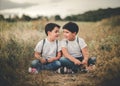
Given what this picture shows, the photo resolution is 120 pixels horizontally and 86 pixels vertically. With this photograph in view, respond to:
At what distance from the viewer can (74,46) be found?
6117 millimetres

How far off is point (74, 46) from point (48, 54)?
50 centimetres

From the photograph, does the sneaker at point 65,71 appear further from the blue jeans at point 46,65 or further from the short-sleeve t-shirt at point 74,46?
the short-sleeve t-shirt at point 74,46

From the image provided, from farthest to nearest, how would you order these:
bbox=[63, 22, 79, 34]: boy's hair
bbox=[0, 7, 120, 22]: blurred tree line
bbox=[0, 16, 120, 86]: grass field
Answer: bbox=[0, 7, 120, 22]: blurred tree line < bbox=[63, 22, 79, 34]: boy's hair < bbox=[0, 16, 120, 86]: grass field

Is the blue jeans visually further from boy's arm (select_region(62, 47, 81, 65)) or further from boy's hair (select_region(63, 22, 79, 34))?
boy's hair (select_region(63, 22, 79, 34))

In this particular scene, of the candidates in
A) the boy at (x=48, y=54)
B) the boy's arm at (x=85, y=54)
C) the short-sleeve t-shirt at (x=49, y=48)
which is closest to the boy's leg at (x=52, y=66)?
the boy at (x=48, y=54)

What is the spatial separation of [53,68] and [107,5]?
158 cm

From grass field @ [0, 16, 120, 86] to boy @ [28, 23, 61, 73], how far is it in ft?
0.30

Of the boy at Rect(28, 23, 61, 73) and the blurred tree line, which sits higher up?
the blurred tree line

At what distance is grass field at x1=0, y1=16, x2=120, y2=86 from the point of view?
6027mm

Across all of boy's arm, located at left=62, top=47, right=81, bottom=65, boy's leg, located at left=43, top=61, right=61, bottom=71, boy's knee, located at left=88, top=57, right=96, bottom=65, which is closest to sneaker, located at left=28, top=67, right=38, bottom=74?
boy's leg, located at left=43, top=61, right=61, bottom=71

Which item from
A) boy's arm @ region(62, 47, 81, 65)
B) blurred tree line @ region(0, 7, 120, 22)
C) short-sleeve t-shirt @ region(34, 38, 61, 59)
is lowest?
boy's arm @ region(62, 47, 81, 65)

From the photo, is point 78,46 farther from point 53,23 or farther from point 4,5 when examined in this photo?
point 4,5

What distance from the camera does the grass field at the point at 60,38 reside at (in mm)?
6027

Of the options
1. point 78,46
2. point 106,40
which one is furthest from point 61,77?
point 106,40
